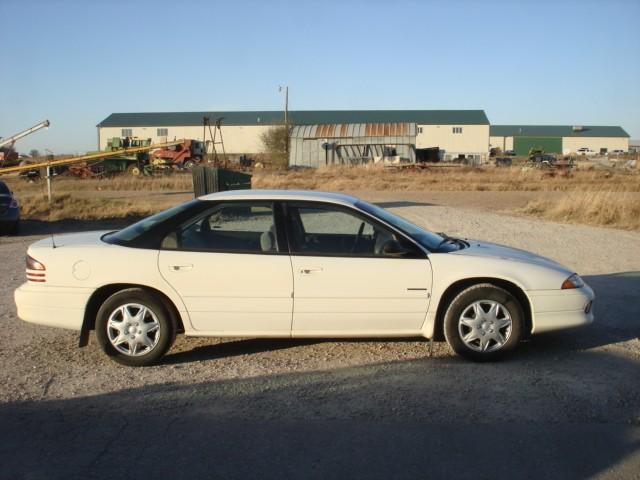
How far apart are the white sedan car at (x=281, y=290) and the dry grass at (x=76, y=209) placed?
1550 cm

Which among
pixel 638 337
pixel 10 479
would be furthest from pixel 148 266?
pixel 638 337

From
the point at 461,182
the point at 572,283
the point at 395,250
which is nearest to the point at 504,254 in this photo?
the point at 572,283

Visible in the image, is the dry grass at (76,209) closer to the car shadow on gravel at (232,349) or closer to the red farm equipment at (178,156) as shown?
the car shadow on gravel at (232,349)

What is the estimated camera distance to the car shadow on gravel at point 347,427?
12.7 ft

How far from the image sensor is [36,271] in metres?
5.80

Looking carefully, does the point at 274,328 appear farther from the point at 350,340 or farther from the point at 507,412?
the point at 507,412

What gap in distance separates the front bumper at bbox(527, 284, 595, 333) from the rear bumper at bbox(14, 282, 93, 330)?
149 inches

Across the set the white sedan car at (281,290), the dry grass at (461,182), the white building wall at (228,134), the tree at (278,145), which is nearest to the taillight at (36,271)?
the white sedan car at (281,290)

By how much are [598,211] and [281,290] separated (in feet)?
49.5

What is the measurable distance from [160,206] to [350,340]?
18584 millimetres

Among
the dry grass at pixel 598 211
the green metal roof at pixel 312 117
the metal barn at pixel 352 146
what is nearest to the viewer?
the dry grass at pixel 598 211

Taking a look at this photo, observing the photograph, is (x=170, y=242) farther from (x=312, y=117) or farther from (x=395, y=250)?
(x=312, y=117)

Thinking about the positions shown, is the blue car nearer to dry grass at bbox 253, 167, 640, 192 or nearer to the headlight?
the headlight

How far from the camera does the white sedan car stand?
5.68 metres
